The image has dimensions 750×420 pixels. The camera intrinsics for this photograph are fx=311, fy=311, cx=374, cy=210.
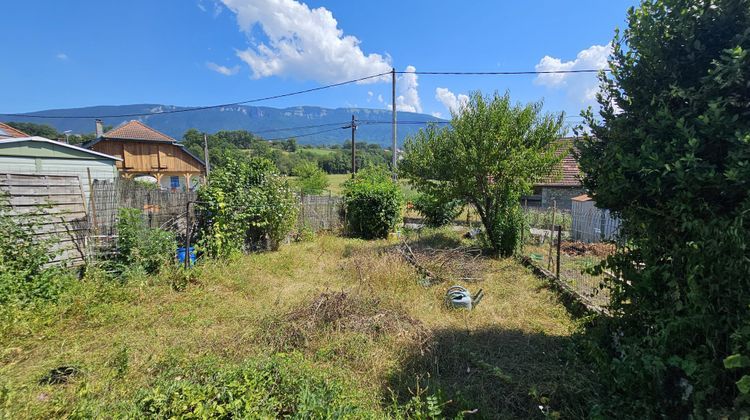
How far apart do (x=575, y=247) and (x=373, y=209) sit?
6.14 meters

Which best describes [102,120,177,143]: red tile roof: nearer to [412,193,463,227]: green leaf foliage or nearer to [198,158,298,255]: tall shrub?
[198,158,298,255]: tall shrub

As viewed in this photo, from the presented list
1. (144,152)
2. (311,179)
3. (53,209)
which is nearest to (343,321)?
(53,209)

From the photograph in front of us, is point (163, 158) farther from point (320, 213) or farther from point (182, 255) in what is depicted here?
point (182, 255)

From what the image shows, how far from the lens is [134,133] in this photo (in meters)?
26.3

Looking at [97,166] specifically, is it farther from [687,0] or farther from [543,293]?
[687,0]

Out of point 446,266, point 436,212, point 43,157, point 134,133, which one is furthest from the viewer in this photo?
point 134,133

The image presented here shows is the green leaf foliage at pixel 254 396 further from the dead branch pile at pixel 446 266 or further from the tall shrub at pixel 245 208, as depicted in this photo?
the tall shrub at pixel 245 208

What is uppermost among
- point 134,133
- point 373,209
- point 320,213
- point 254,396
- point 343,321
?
point 134,133

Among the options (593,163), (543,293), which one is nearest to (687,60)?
(593,163)

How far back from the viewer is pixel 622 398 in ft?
7.14

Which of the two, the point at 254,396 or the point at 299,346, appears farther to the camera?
the point at 299,346

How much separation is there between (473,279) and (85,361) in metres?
5.73

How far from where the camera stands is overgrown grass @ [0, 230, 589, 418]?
258 centimetres

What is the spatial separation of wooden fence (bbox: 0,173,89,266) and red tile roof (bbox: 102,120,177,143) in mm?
25187
